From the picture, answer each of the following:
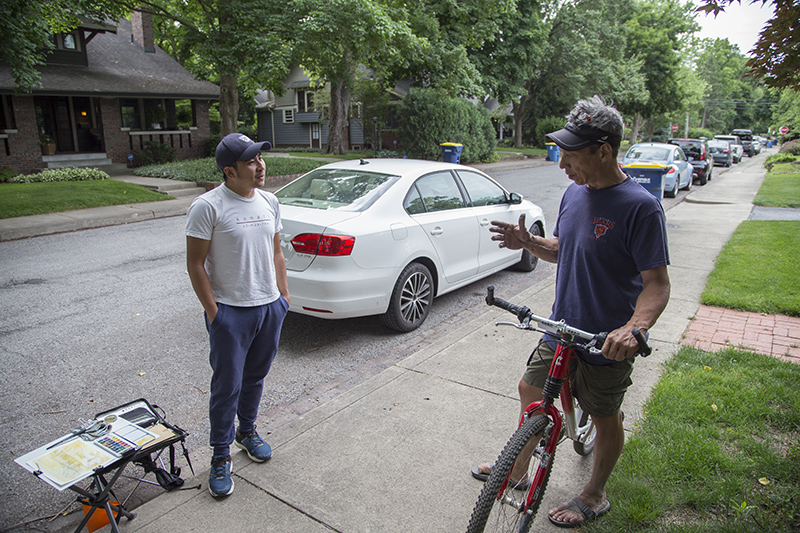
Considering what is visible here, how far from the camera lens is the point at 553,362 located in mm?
2547

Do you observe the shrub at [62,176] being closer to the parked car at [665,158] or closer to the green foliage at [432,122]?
the green foliage at [432,122]

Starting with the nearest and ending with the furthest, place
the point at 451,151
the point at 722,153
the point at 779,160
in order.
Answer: the point at 451,151 → the point at 779,160 → the point at 722,153

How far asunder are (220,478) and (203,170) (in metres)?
17.3

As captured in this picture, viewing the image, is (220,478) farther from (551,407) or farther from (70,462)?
(551,407)

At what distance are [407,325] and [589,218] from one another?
3336 millimetres

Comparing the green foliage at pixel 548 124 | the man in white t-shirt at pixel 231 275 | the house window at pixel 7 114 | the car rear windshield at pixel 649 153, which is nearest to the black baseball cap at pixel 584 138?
the man in white t-shirt at pixel 231 275

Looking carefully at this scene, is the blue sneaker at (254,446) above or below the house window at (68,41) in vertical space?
below

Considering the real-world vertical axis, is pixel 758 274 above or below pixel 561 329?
below

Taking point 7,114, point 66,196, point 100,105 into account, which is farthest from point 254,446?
point 100,105

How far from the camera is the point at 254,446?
11.0ft

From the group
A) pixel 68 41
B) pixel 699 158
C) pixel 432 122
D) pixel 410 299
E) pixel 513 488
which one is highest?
pixel 68 41

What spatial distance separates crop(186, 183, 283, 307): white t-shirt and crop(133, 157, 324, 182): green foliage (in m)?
14.7

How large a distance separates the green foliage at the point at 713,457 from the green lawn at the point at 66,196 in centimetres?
1340

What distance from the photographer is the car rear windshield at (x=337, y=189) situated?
5523 millimetres
